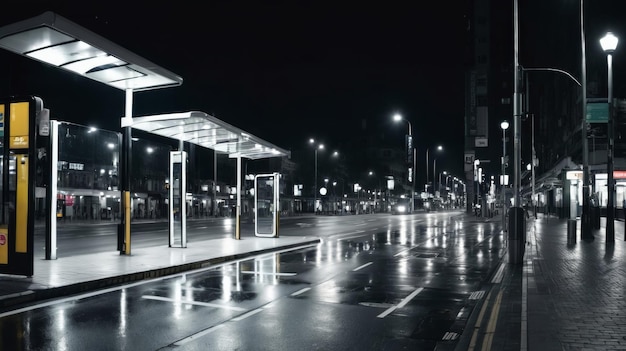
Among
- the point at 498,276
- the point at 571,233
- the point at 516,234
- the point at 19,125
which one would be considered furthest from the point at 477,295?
the point at 571,233

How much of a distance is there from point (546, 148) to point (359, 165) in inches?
1276

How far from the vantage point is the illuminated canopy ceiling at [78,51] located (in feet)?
35.8

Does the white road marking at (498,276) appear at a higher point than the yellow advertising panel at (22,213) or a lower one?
lower

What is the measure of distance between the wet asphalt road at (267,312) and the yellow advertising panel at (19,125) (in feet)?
Result: 11.9

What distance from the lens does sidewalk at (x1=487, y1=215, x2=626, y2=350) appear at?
6629 millimetres

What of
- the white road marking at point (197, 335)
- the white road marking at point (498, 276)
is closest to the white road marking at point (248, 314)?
the white road marking at point (197, 335)

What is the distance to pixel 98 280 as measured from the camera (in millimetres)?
11117

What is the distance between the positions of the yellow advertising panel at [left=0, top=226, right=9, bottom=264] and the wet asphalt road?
2.42m

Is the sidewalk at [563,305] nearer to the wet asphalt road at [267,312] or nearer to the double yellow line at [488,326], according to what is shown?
the double yellow line at [488,326]

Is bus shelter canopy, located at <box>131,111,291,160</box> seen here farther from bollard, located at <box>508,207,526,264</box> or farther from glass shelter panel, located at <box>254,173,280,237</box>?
bollard, located at <box>508,207,526,264</box>

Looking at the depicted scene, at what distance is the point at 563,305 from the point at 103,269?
385 inches

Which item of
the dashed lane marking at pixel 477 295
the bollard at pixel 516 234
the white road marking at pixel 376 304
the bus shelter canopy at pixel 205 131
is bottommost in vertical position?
the dashed lane marking at pixel 477 295

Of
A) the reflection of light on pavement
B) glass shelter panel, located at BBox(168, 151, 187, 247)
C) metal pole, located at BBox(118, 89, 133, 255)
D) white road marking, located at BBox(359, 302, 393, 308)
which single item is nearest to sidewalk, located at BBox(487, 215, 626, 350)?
white road marking, located at BBox(359, 302, 393, 308)

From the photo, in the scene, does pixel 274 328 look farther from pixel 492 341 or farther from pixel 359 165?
pixel 359 165
